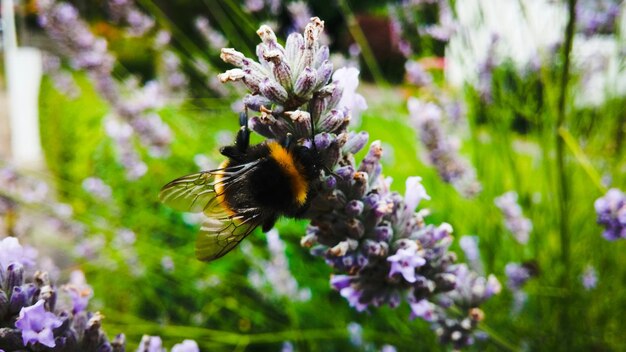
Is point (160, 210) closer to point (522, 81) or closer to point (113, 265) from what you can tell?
point (113, 265)

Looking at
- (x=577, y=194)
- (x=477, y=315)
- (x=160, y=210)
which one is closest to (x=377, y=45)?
(x=160, y=210)

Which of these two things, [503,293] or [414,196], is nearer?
[414,196]

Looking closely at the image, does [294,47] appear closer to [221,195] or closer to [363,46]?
[221,195]

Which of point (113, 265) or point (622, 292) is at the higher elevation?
point (622, 292)

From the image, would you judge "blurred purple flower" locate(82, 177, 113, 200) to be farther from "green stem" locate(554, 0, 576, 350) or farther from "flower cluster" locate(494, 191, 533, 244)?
"green stem" locate(554, 0, 576, 350)

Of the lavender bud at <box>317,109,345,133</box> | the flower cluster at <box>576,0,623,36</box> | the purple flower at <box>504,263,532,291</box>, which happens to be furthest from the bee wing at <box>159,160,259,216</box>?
the flower cluster at <box>576,0,623,36</box>

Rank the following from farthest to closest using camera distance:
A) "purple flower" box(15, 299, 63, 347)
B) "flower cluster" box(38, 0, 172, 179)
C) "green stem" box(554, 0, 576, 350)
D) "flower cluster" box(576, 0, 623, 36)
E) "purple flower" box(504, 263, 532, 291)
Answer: "flower cluster" box(38, 0, 172, 179) → "flower cluster" box(576, 0, 623, 36) → "purple flower" box(504, 263, 532, 291) → "green stem" box(554, 0, 576, 350) → "purple flower" box(15, 299, 63, 347)
